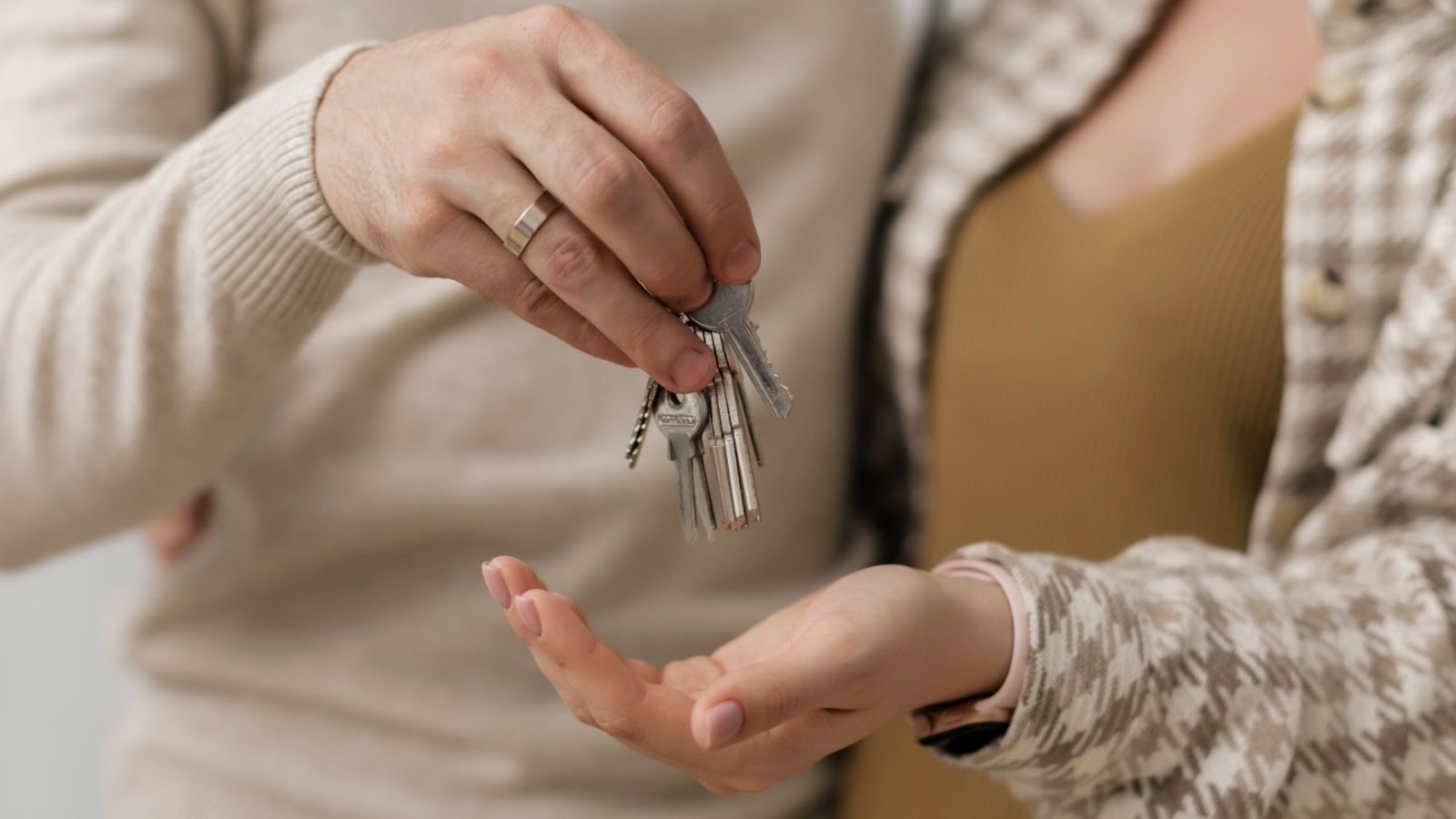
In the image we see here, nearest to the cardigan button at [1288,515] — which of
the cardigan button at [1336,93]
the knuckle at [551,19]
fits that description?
the cardigan button at [1336,93]

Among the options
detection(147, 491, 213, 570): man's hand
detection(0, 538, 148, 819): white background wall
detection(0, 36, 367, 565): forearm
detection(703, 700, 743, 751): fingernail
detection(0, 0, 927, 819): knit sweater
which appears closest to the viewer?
detection(703, 700, 743, 751): fingernail

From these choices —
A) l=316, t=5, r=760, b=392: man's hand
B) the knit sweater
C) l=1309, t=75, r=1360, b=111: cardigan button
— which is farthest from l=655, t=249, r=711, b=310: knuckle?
l=1309, t=75, r=1360, b=111: cardigan button

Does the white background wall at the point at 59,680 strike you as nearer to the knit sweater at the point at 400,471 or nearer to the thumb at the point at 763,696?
the knit sweater at the point at 400,471

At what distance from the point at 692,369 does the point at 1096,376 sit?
0.33 metres

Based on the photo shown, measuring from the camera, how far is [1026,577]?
426 mm

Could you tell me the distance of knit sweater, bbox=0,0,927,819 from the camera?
58cm

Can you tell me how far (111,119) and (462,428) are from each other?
237 mm

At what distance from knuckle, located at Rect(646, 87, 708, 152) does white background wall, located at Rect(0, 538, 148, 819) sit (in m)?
0.89

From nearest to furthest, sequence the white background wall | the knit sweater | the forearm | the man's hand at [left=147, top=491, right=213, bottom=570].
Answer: the forearm
the knit sweater
the man's hand at [left=147, top=491, right=213, bottom=570]
the white background wall

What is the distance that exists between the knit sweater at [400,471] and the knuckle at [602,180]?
24cm

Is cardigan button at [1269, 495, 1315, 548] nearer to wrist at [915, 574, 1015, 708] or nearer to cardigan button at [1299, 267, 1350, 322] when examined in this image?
cardigan button at [1299, 267, 1350, 322]

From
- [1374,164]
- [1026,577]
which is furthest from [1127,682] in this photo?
[1374,164]

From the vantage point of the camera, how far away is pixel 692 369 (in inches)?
15.1

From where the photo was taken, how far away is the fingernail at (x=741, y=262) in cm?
38
